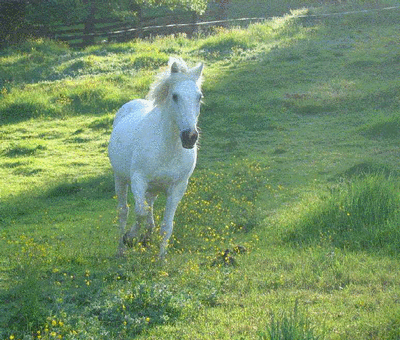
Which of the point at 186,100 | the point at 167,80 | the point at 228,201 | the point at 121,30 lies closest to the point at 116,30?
the point at 121,30

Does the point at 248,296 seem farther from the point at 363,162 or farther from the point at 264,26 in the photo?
the point at 264,26

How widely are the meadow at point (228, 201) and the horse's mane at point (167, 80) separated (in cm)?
193

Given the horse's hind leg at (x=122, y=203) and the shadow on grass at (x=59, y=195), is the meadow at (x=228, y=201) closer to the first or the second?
the shadow on grass at (x=59, y=195)

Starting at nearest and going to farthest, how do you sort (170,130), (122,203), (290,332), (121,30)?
(290,332) → (170,130) → (122,203) → (121,30)

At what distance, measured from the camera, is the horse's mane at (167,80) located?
8188mm

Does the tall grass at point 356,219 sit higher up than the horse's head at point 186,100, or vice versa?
the horse's head at point 186,100

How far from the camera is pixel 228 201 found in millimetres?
A: 11781

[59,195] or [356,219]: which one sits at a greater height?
[356,219]

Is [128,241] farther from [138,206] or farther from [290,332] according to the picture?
[290,332]

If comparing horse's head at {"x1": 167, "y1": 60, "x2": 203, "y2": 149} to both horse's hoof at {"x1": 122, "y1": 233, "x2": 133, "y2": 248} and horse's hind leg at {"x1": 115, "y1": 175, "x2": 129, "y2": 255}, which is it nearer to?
horse's hoof at {"x1": 122, "y1": 233, "x2": 133, "y2": 248}

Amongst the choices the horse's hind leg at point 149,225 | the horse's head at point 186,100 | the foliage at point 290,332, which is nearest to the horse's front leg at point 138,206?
the horse's hind leg at point 149,225

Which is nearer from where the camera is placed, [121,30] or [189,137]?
[189,137]

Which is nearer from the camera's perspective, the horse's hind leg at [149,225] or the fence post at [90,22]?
the horse's hind leg at [149,225]

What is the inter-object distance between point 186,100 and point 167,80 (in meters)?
0.67
